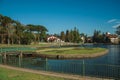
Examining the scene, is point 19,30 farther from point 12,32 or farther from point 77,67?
point 77,67

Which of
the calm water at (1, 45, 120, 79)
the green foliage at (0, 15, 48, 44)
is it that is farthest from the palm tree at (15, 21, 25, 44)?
the calm water at (1, 45, 120, 79)

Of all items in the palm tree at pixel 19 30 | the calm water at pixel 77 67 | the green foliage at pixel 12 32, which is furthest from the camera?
the palm tree at pixel 19 30

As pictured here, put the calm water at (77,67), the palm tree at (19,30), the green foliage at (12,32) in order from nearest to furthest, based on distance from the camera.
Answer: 1. the calm water at (77,67)
2. the green foliage at (12,32)
3. the palm tree at (19,30)

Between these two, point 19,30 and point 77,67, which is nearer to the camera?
point 77,67

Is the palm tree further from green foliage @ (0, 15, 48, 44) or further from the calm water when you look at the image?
the calm water

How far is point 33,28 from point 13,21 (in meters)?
31.4

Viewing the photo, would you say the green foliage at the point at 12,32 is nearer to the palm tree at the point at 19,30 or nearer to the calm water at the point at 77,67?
the palm tree at the point at 19,30

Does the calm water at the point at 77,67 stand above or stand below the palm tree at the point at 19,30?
below

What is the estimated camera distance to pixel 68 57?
59.8m

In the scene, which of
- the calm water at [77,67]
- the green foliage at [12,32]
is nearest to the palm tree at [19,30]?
the green foliage at [12,32]

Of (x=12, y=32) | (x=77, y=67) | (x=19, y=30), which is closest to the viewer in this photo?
(x=77, y=67)

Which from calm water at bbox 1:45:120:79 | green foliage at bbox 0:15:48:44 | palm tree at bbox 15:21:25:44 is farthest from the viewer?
palm tree at bbox 15:21:25:44

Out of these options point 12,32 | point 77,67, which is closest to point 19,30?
point 12,32

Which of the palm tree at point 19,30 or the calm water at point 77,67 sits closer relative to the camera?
the calm water at point 77,67
